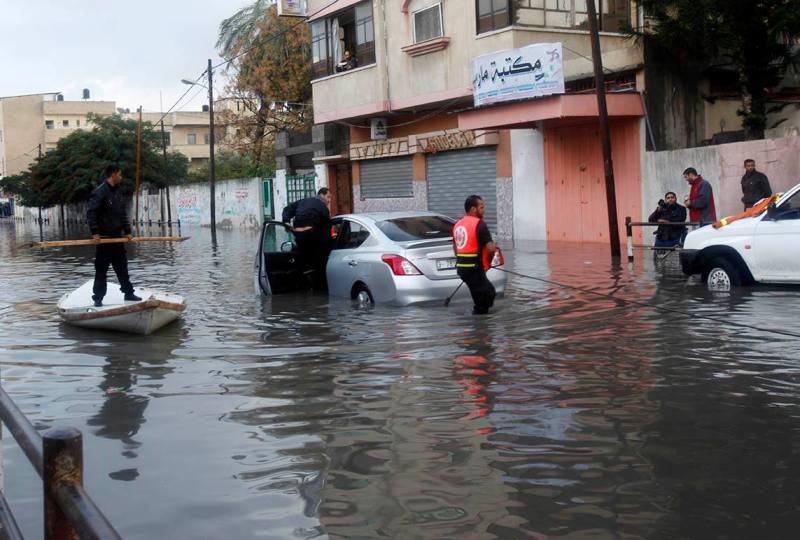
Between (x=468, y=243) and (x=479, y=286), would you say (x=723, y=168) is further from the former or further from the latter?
(x=468, y=243)

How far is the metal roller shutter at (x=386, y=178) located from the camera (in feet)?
108

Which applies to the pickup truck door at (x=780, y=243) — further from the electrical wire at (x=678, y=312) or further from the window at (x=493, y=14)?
the window at (x=493, y=14)

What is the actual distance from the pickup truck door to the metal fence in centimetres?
2773

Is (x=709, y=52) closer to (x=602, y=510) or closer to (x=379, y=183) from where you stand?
(x=379, y=183)

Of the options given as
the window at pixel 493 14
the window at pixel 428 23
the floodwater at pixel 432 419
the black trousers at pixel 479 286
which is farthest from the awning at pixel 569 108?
the black trousers at pixel 479 286

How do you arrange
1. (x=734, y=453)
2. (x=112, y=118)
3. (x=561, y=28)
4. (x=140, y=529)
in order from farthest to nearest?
(x=112, y=118) < (x=561, y=28) < (x=734, y=453) < (x=140, y=529)

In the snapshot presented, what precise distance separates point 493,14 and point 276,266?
46.9 feet

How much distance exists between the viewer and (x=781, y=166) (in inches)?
770

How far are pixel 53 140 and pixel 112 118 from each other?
46160 mm

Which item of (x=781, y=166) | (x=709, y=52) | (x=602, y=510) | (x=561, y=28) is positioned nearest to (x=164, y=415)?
(x=602, y=510)

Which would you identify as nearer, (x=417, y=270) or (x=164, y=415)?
(x=164, y=415)

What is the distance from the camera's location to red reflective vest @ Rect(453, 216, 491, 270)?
37.2ft

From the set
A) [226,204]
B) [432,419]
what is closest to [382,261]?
[432,419]

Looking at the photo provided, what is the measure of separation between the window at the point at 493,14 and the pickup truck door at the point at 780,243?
46.0ft
